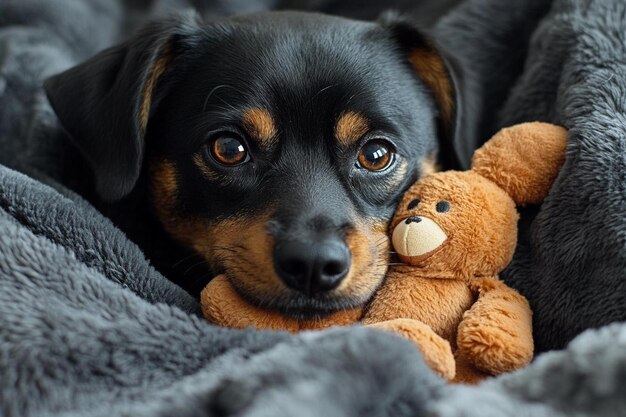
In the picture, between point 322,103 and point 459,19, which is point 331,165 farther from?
point 459,19

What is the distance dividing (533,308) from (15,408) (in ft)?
3.39

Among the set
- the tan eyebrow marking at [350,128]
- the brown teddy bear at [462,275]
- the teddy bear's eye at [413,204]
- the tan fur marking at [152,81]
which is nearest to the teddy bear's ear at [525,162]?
the brown teddy bear at [462,275]

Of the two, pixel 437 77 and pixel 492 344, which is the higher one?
pixel 437 77

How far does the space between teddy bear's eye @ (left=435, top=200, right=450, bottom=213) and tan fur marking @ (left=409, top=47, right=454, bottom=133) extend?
0.55 metres

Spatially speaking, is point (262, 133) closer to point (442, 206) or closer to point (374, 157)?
point (374, 157)

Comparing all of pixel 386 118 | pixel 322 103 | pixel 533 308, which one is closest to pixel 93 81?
pixel 322 103

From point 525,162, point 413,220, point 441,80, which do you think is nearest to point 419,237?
point 413,220

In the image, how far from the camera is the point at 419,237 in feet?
4.71

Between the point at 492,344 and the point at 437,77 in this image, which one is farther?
the point at 437,77

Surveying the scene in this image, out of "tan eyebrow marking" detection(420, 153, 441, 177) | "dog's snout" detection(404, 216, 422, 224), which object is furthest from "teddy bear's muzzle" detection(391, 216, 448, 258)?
"tan eyebrow marking" detection(420, 153, 441, 177)

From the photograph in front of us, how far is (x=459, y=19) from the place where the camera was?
2363mm

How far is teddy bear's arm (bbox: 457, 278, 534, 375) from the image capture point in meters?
1.27

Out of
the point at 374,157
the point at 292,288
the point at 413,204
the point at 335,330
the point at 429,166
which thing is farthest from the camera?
the point at 429,166

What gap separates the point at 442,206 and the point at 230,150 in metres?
0.51
